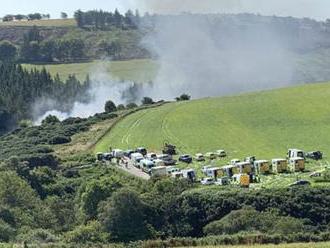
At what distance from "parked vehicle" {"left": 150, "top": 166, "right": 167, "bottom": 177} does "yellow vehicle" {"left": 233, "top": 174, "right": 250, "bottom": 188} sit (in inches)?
297

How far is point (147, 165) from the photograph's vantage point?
82500mm

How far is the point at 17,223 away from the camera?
58781 millimetres

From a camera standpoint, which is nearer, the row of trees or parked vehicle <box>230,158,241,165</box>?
parked vehicle <box>230,158,241,165</box>

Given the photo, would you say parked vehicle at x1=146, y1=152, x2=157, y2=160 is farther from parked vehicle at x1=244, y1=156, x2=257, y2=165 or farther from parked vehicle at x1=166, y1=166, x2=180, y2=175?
parked vehicle at x1=244, y1=156, x2=257, y2=165

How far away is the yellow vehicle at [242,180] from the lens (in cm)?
7106

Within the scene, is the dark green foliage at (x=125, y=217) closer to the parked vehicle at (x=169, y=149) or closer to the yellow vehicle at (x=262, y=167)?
the yellow vehicle at (x=262, y=167)

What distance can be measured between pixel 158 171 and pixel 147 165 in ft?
14.3

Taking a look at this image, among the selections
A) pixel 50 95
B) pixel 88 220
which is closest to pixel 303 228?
pixel 88 220

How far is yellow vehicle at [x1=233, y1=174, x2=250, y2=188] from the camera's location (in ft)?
233

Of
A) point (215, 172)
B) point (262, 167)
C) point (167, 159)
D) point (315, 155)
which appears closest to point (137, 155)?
point (167, 159)

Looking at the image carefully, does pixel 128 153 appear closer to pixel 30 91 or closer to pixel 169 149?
pixel 169 149

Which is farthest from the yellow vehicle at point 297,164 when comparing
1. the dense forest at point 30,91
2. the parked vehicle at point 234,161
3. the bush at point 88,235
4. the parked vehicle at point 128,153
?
the dense forest at point 30,91

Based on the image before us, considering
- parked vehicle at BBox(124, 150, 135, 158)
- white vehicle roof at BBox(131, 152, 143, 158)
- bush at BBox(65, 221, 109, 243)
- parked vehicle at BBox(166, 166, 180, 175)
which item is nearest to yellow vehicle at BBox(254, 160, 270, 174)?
parked vehicle at BBox(166, 166, 180, 175)

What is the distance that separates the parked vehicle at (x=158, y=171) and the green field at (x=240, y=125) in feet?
12.4
